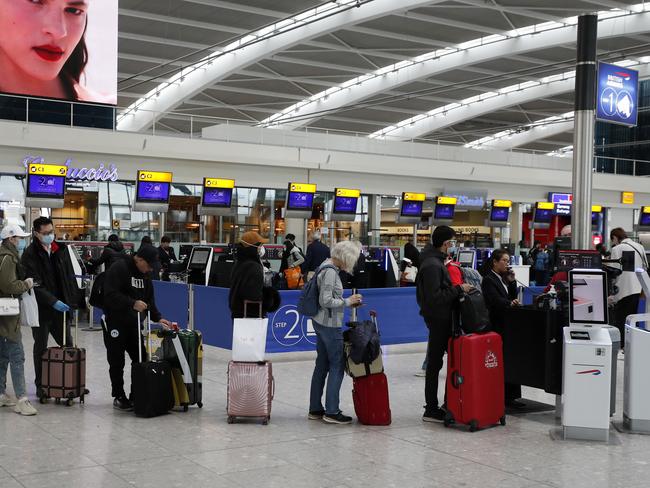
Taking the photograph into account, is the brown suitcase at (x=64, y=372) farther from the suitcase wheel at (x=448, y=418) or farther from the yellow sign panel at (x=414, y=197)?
the yellow sign panel at (x=414, y=197)

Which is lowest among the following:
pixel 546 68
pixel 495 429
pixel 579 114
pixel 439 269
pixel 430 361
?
pixel 495 429

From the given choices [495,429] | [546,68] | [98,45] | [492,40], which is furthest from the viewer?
[546,68]

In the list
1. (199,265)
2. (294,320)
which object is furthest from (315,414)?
(199,265)

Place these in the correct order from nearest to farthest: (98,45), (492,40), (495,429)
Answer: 1. (495,429)
2. (98,45)
3. (492,40)

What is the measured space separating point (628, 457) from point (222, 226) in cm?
2056

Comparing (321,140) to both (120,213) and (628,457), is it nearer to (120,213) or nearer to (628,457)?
(120,213)

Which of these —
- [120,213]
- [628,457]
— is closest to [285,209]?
[120,213]

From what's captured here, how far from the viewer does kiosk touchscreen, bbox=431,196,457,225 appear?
1075 inches

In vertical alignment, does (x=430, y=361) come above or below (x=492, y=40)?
below

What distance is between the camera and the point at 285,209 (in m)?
23.7

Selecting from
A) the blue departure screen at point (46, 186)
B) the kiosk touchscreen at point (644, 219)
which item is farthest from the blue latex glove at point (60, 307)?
the kiosk touchscreen at point (644, 219)

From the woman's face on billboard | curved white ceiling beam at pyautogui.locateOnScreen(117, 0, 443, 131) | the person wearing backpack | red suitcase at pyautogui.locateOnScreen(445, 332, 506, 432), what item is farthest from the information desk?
curved white ceiling beam at pyautogui.locateOnScreen(117, 0, 443, 131)

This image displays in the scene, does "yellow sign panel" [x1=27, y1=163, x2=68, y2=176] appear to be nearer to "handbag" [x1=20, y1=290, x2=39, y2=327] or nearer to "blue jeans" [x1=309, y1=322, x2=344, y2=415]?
"handbag" [x1=20, y1=290, x2=39, y2=327]

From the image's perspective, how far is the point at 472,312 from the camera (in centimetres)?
661
